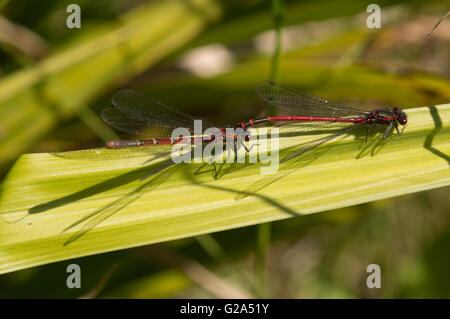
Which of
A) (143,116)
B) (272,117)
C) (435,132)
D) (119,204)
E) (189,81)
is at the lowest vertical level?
(119,204)

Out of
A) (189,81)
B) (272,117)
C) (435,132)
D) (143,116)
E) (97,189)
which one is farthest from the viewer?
(189,81)

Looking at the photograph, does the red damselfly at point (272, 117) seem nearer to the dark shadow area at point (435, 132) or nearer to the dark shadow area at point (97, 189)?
the dark shadow area at point (435, 132)

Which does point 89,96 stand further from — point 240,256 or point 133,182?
point 240,256

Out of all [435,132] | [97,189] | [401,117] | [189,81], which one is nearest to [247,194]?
[97,189]

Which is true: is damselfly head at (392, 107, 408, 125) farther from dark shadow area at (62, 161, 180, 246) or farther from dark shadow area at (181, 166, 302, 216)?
dark shadow area at (62, 161, 180, 246)

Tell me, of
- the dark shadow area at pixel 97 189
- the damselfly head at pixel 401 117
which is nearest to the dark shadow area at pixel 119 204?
the dark shadow area at pixel 97 189

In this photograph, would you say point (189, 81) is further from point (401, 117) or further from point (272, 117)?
point (401, 117)

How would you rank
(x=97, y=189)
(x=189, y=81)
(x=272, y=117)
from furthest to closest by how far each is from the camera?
(x=189, y=81)
(x=272, y=117)
(x=97, y=189)

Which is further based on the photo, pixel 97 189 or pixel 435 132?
pixel 435 132
